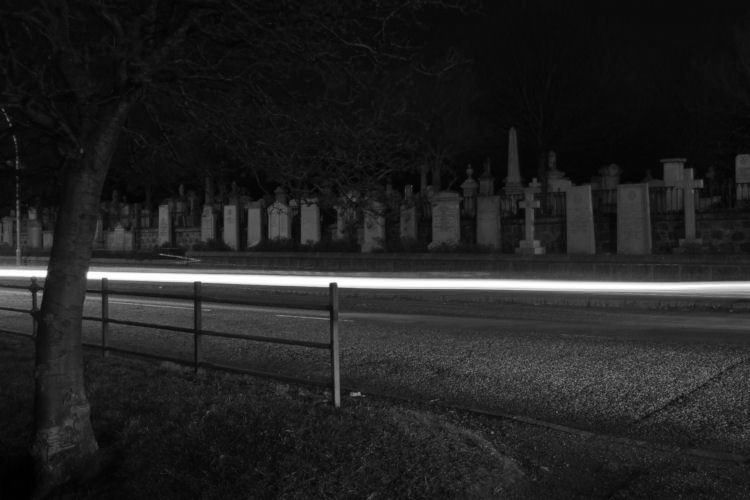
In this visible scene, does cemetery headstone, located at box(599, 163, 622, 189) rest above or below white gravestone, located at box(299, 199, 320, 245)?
above

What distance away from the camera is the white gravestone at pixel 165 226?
135ft

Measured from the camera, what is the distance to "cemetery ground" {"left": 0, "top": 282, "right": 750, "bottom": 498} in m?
5.08

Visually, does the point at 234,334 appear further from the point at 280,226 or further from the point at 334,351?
the point at 280,226

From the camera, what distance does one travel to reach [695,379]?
320 inches

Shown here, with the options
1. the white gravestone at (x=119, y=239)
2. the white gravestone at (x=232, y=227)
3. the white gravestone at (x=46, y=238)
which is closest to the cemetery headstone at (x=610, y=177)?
the white gravestone at (x=232, y=227)

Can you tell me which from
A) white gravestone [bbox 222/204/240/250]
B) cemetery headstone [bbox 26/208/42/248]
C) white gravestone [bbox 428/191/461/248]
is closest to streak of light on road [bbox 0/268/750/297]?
white gravestone [bbox 428/191/461/248]

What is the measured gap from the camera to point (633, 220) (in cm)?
2489

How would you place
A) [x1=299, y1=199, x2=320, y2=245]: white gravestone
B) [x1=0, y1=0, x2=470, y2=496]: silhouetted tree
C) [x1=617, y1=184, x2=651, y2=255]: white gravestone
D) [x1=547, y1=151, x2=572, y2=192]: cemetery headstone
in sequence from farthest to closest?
[x1=547, y1=151, x2=572, y2=192]: cemetery headstone < [x1=299, y1=199, x2=320, y2=245]: white gravestone < [x1=617, y1=184, x2=651, y2=255]: white gravestone < [x1=0, y1=0, x2=470, y2=496]: silhouetted tree

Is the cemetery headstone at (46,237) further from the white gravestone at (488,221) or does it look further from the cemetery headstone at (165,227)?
the white gravestone at (488,221)

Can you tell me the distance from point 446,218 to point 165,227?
19336 millimetres

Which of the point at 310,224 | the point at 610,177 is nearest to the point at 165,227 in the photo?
the point at 310,224

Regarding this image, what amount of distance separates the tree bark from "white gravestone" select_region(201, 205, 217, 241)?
31879 millimetres

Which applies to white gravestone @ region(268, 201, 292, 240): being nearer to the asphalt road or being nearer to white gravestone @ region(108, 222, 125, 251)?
white gravestone @ region(108, 222, 125, 251)

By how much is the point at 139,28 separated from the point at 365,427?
373cm
